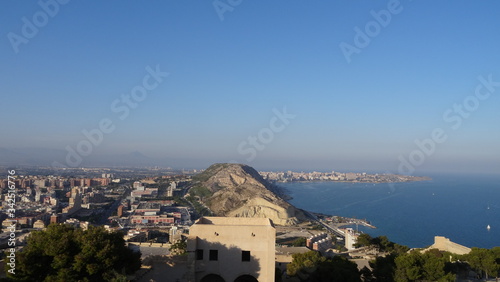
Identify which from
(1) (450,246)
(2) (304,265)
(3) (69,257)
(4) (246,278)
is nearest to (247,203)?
(1) (450,246)

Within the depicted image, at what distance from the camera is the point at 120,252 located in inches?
284

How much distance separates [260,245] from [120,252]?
2.81 m

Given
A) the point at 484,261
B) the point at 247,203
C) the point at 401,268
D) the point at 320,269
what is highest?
the point at 401,268

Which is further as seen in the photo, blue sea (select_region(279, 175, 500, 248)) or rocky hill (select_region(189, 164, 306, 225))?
rocky hill (select_region(189, 164, 306, 225))

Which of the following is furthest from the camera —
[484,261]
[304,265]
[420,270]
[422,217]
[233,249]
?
[422,217]

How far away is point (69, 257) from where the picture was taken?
664 cm

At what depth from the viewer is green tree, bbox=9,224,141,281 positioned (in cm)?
641

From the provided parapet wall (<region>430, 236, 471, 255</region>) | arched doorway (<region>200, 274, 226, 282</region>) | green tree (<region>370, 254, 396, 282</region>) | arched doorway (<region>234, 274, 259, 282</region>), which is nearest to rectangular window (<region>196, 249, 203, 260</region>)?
arched doorway (<region>200, 274, 226, 282</region>)

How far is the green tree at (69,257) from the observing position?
641 cm

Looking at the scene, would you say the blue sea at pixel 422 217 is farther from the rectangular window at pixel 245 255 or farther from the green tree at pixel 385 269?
the rectangular window at pixel 245 255

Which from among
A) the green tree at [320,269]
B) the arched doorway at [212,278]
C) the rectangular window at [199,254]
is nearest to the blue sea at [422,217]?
the green tree at [320,269]

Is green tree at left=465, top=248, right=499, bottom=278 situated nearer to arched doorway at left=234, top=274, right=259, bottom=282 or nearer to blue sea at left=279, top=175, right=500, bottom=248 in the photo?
arched doorway at left=234, top=274, right=259, bottom=282

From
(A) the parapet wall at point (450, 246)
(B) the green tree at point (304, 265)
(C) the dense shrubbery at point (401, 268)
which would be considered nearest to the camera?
(C) the dense shrubbery at point (401, 268)

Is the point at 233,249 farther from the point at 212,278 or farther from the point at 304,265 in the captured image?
the point at 304,265
